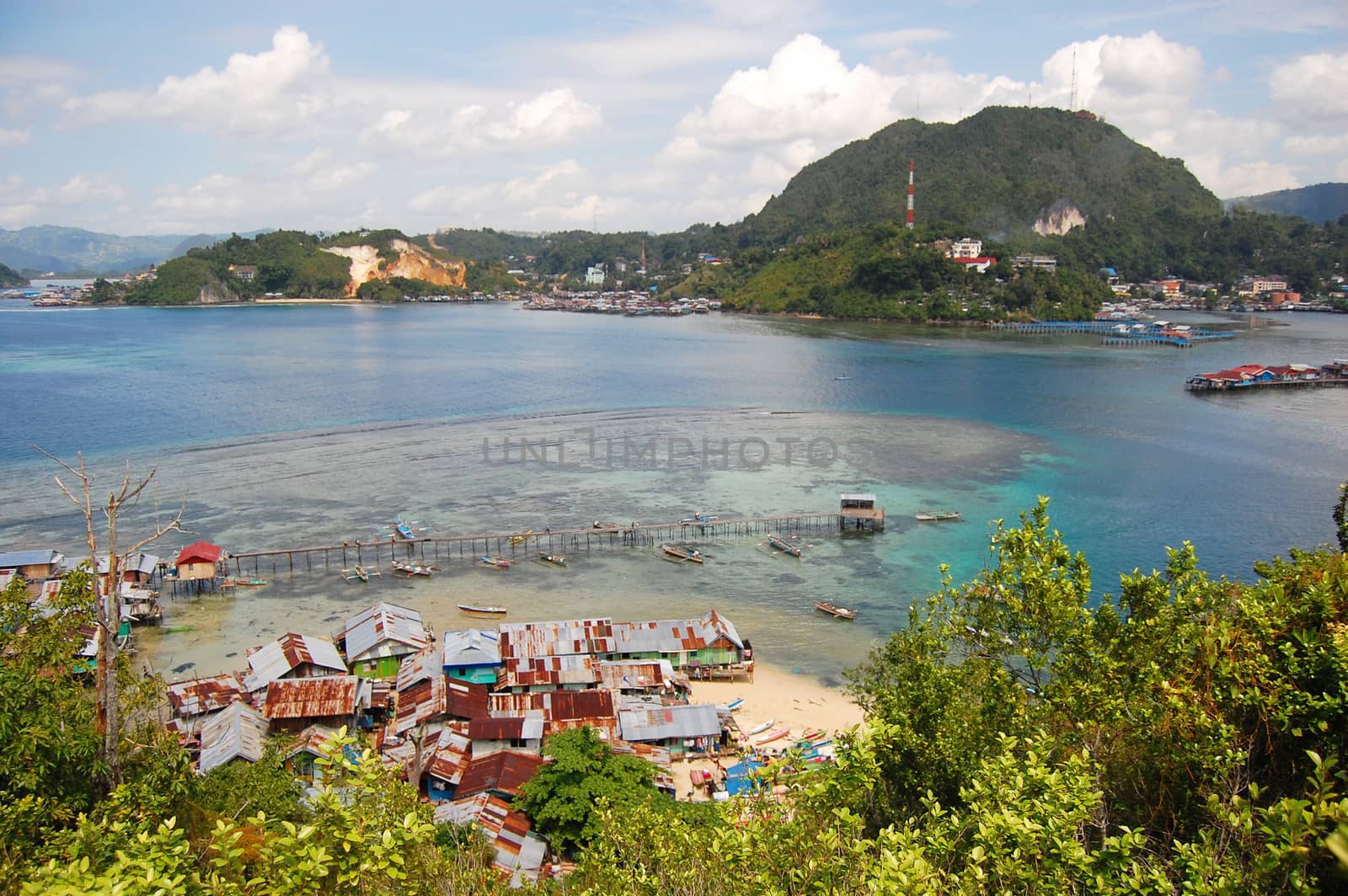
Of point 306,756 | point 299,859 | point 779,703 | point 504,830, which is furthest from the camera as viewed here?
point 779,703

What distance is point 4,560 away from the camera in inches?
839

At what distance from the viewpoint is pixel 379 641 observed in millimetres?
18000

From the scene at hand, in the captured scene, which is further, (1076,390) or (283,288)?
(283,288)

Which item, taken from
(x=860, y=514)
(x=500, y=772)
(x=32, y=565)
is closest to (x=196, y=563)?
(x=32, y=565)

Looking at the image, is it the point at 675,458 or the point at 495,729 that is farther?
the point at 675,458

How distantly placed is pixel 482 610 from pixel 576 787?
1016 centimetres

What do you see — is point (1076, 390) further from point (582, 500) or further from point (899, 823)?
point (899, 823)

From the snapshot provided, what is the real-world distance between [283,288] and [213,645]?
390ft

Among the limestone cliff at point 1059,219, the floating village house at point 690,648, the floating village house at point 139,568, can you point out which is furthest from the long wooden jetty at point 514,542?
the limestone cliff at point 1059,219

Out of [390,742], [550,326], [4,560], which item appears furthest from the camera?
[550,326]

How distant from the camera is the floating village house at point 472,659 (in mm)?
17156

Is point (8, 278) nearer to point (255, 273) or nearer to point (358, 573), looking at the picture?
point (255, 273)

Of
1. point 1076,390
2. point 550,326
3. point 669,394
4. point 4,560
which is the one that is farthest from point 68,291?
point 1076,390

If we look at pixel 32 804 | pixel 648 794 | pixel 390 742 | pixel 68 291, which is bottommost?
pixel 390 742
